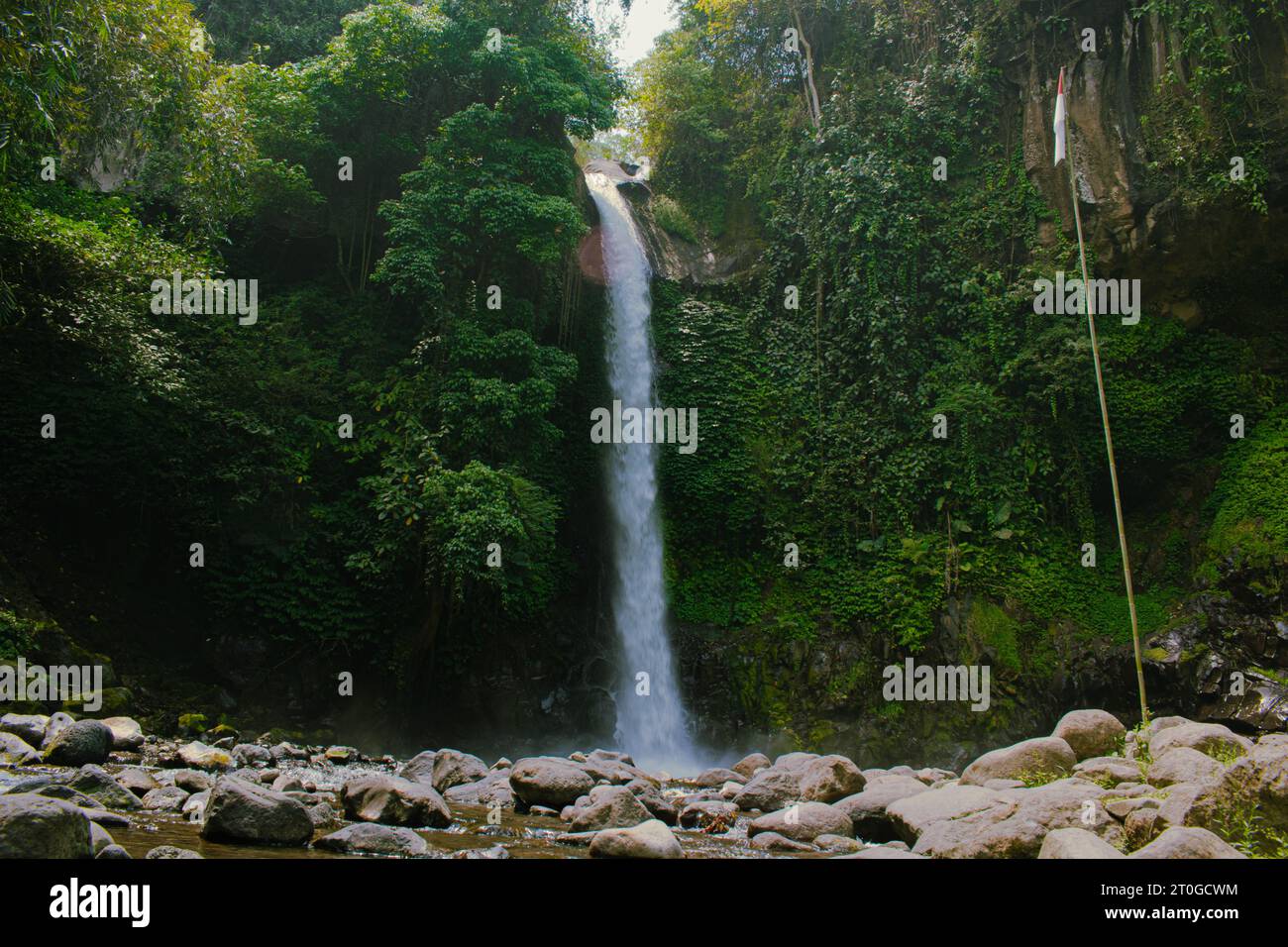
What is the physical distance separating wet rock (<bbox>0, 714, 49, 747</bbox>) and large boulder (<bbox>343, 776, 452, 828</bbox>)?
3783 millimetres

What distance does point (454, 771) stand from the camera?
879cm

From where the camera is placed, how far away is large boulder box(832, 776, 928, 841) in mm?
7371

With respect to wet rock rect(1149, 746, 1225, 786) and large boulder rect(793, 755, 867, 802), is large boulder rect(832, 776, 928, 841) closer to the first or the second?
large boulder rect(793, 755, 867, 802)

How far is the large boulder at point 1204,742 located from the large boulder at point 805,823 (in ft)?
9.41

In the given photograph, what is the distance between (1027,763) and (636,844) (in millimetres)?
4885

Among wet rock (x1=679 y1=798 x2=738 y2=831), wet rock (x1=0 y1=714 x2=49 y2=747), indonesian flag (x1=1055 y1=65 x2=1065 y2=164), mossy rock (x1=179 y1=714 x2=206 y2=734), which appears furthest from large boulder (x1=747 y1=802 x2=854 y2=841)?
indonesian flag (x1=1055 y1=65 x2=1065 y2=164)

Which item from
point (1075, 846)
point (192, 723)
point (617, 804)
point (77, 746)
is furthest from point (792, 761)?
point (77, 746)

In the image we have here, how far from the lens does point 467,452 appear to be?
12.8 meters

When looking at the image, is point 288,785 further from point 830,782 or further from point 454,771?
point 830,782

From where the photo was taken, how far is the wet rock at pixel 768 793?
8477mm

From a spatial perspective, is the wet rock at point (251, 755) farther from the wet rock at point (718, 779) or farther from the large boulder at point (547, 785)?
the wet rock at point (718, 779)

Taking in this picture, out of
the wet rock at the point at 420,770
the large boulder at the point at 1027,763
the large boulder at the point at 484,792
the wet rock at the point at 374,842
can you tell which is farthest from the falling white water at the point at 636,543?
the wet rock at the point at 374,842

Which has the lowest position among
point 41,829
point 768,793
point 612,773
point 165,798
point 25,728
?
point 768,793

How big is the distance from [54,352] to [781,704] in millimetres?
12030
